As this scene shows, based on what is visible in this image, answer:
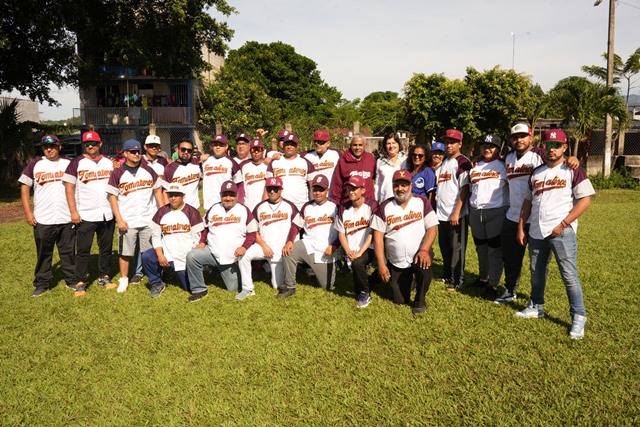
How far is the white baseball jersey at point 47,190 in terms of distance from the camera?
609 centimetres

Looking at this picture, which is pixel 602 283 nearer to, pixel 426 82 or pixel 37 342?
pixel 37 342

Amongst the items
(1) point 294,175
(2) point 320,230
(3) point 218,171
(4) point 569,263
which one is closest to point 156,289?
(3) point 218,171

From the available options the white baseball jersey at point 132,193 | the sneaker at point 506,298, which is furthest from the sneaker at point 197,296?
the sneaker at point 506,298

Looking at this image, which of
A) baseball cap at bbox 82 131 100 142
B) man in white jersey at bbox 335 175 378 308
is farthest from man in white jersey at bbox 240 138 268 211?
baseball cap at bbox 82 131 100 142

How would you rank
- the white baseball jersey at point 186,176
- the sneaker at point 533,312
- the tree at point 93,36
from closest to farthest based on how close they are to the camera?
1. the sneaker at point 533,312
2. the white baseball jersey at point 186,176
3. the tree at point 93,36

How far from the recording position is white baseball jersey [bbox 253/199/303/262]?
6242 millimetres

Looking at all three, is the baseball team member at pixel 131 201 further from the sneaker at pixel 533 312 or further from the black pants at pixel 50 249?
the sneaker at pixel 533 312

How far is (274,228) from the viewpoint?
6250mm

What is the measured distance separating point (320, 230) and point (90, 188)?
10.9ft

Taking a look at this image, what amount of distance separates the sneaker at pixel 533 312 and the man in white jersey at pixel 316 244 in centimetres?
245

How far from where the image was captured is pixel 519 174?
5281 millimetres

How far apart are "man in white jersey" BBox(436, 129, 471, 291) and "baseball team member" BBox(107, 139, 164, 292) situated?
13.4 feet

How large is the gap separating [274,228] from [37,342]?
3.06 meters

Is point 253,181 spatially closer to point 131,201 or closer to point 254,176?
point 254,176
